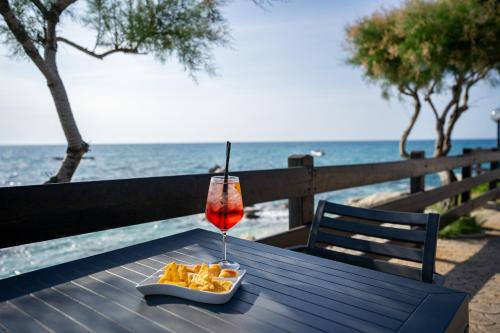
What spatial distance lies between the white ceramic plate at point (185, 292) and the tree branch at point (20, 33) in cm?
271

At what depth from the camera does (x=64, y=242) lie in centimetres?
1082

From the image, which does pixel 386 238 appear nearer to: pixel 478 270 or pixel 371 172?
pixel 371 172

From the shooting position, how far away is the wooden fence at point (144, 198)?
151 cm

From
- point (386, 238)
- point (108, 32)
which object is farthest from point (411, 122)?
point (386, 238)

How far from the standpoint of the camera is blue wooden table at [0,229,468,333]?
2.83 feet

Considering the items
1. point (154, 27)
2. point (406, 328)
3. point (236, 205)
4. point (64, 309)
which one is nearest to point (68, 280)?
point (64, 309)

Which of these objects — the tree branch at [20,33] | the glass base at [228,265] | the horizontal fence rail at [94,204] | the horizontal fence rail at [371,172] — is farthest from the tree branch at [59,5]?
the glass base at [228,265]

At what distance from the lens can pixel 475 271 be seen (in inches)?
150

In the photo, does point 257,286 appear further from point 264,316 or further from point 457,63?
point 457,63

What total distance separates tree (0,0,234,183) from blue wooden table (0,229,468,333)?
6.83 feet

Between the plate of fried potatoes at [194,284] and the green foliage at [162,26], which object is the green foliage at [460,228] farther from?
the plate of fried potatoes at [194,284]

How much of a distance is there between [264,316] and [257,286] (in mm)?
195

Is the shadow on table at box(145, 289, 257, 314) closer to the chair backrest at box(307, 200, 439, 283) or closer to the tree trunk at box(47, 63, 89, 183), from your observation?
the chair backrest at box(307, 200, 439, 283)

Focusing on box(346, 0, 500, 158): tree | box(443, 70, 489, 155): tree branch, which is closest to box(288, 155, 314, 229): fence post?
box(346, 0, 500, 158): tree
